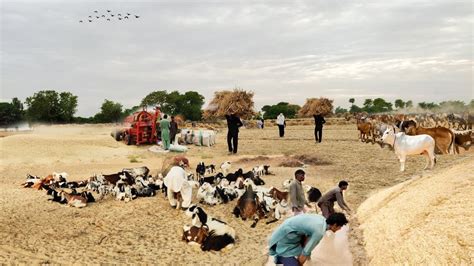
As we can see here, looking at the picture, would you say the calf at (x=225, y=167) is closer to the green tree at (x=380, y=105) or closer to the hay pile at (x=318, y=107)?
the hay pile at (x=318, y=107)

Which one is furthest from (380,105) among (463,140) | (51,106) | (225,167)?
(225,167)

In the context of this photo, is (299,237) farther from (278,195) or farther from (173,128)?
(173,128)

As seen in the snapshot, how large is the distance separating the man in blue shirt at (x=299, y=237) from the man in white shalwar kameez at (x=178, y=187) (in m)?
5.90

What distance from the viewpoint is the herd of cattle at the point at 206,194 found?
9.02 meters

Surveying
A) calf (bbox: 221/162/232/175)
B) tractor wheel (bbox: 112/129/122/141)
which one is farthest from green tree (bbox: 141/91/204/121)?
calf (bbox: 221/162/232/175)

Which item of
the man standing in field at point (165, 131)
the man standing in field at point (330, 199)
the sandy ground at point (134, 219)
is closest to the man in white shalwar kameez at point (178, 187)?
the sandy ground at point (134, 219)

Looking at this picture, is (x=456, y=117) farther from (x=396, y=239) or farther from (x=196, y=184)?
(x=396, y=239)

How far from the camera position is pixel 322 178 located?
14.6 m

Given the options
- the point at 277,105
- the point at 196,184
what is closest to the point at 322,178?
the point at 196,184

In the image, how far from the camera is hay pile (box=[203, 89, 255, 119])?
21734 mm

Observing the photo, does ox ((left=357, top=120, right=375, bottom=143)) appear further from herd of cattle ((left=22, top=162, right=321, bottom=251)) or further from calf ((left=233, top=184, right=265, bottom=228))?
calf ((left=233, top=184, right=265, bottom=228))

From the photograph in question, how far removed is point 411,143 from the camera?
12875 mm

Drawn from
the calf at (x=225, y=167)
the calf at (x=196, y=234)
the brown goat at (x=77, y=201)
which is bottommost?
the calf at (x=196, y=234)

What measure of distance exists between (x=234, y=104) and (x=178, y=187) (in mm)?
10903
